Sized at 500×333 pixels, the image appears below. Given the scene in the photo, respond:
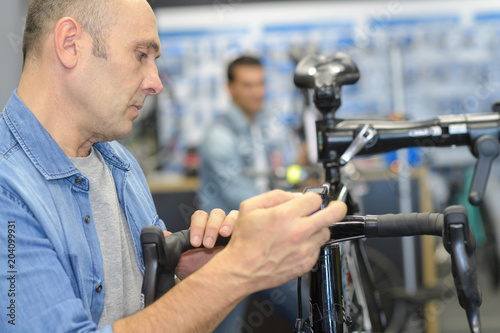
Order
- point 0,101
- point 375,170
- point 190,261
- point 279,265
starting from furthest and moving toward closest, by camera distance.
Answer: point 375,170 → point 0,101 → point 190,261 → point 279,265

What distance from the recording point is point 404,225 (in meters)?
0.91

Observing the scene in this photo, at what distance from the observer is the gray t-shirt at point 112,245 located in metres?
1.12

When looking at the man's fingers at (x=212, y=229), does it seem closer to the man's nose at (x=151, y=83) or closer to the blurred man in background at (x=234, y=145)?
the man's nose at (x=151, y=83)

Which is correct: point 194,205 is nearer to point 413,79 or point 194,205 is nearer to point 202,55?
point 202,55

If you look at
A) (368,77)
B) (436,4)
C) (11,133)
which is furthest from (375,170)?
(11,133)

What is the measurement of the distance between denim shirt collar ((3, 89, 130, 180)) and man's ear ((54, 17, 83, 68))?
0.38ft

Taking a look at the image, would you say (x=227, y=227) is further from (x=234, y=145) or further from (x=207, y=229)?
(x=234, y=145)

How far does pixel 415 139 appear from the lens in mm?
1184

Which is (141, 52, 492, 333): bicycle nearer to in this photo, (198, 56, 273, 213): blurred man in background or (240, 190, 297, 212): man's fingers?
(240, 190, 297, 212): man's fingers

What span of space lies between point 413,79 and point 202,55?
200 centimetres

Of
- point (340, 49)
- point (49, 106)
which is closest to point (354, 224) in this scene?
point (49, 106)

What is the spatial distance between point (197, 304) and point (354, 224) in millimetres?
281

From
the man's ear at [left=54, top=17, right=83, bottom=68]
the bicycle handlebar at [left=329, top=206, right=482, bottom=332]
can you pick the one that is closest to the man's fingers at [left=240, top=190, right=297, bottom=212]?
the bicycle handlebar at [left=329, top=206, right=482, bottom=332]

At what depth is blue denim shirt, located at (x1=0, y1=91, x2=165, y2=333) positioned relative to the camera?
855mm
